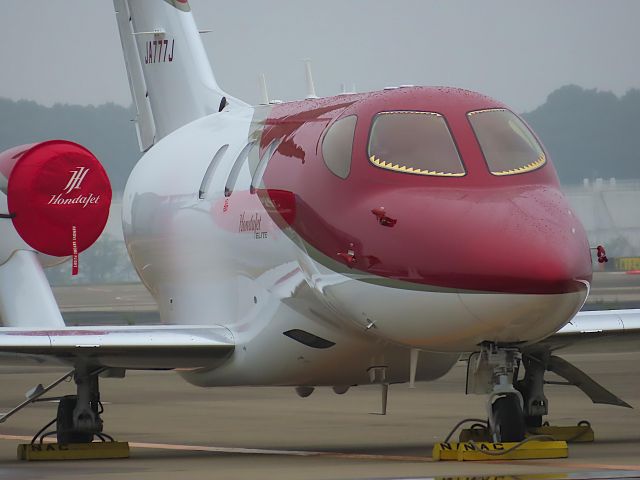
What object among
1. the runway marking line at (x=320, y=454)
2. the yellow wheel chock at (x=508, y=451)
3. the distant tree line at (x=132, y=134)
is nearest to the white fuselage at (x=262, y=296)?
the runway marking line at (x=320, y=454)

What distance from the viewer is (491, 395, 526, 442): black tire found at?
15422 mm

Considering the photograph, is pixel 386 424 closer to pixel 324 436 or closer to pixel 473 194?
pixel 324 436

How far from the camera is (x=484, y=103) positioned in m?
16.3

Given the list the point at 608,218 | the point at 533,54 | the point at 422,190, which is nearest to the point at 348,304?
the point at 422,190

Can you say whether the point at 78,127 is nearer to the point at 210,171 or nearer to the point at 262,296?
the point at 210,171

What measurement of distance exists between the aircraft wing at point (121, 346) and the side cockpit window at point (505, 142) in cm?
376

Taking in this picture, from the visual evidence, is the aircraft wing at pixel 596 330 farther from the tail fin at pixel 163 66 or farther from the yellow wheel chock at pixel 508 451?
the tail fin at pixel 163 66

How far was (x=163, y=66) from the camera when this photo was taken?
23.9 meters

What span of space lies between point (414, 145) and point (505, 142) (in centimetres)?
85

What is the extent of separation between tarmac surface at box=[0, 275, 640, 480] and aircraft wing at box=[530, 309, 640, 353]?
1.07 m

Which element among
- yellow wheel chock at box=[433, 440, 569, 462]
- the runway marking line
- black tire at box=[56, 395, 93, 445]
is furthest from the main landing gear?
yellow wheel chock at box=[433, 440, 569, 462]

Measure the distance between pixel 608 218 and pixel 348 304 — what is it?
69.8 meters

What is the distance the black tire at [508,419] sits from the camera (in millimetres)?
15422

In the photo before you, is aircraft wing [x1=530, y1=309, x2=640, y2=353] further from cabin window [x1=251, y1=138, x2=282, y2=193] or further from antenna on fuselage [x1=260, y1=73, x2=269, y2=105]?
antenna on fuselage [x1=260, y1=73, x2=269, y2=105]
